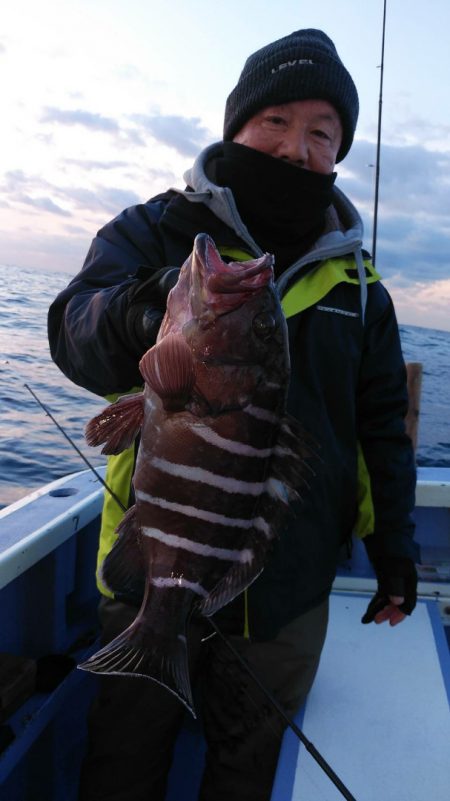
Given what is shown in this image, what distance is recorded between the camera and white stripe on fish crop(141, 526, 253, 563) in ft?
5.52

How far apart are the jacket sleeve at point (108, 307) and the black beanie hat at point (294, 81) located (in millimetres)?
565

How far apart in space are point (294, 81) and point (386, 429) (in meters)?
1.46

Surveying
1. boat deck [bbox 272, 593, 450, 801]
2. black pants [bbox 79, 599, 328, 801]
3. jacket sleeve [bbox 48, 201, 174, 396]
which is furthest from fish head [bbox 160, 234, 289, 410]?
boat deck [bbox 272, 593, 450, 801]

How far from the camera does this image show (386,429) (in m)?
2.63

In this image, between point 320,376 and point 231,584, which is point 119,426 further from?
point 320,376

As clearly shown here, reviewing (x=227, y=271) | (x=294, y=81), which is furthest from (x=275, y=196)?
(x=227, y=271)

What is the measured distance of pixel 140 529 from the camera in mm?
1734

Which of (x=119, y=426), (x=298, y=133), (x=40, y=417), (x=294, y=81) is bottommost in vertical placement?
(x=40, y=417)

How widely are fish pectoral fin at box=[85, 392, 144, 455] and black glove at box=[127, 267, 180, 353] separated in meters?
0.17

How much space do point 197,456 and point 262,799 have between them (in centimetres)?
176

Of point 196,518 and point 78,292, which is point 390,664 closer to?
point 196,518

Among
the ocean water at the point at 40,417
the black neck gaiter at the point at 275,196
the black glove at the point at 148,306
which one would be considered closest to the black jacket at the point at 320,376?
the black neck gaiter at the point at 275,196

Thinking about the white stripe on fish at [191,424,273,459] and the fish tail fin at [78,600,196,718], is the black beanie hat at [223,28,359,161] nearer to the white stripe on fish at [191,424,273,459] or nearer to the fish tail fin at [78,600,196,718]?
the white stripe on fish at [191,424,273,459]

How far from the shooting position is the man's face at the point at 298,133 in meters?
2.46
